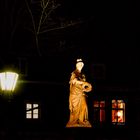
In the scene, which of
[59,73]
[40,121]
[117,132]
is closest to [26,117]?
[40,121]

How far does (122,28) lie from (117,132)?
6485mm

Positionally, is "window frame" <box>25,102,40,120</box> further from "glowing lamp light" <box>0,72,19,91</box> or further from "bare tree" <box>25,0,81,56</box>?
"glowing lamp light" <box>0,72,19,91</box>

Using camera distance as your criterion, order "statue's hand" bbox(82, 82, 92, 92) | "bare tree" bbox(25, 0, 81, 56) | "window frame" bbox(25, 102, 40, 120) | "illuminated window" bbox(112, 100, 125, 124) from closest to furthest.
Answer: "statue's hand" bbox(82, 82, 92, 92) < "bare tree" bbox(25, 0, 81, 56) < "window frame" bbox(25, 102, 40, 120) < "illuminated window" bbox(112, 100, 125, 124)

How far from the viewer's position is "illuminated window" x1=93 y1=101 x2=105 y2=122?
36.4 m

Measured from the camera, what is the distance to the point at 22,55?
34.2 metres

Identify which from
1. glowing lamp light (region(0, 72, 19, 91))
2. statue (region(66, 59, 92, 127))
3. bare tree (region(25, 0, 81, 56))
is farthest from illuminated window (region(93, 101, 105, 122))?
glowing lamp light (region(0, 72, 19, 91))

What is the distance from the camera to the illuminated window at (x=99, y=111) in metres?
36.4

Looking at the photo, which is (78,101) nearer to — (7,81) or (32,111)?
(7,81)

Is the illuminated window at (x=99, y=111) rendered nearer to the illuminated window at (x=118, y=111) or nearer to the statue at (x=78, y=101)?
the illuminated window at (x=118, y=111)

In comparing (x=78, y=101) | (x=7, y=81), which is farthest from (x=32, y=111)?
(x=7, y=81)

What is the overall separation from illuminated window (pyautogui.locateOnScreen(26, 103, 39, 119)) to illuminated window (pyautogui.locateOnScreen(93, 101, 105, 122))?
3.96 meters

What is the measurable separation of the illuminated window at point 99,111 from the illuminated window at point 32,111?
3.96m

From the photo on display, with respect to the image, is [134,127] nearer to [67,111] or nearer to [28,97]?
[67,111]

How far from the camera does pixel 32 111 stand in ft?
114
